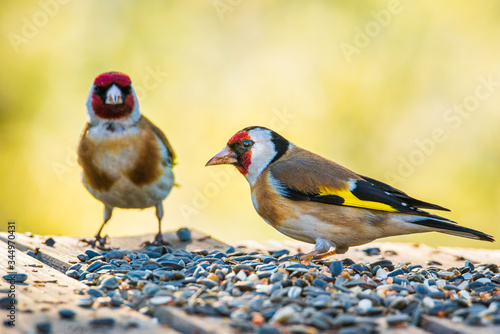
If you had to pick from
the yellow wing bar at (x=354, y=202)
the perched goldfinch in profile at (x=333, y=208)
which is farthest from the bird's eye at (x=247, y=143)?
the yellow wing bar at (x=354, y=202)

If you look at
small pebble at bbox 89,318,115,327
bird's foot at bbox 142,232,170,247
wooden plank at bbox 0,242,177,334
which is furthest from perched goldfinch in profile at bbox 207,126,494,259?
small pebble at bbox 89,318,115,327

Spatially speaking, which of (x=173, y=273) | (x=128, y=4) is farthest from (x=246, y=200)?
(x=173, y=273)

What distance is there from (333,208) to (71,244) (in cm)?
209

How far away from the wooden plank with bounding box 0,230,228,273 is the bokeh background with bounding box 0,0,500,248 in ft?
6.66

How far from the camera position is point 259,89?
7.61m

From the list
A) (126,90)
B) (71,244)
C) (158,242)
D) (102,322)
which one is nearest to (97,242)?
(71,244)

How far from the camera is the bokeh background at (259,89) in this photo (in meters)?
7.24

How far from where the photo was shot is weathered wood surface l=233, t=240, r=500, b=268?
439 cm

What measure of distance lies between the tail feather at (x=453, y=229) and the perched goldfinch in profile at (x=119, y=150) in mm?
2149

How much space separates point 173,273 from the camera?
338 cm

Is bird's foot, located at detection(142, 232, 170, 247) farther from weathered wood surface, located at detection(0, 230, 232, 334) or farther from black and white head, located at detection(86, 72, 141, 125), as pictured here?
black and white head, located at detection(86, 72, 141, 125)

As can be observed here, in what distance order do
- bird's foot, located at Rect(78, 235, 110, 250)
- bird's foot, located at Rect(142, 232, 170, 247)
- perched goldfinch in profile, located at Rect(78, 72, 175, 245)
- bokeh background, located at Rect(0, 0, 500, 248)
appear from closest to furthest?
bird's foot, located at Rect(78, 235, 110, 250)
bird's foot, located at Rect(142, 232, 170, 247)
perched goldfinch in profile, located at Rect(78, 72, 175, 245)
bokeh background, located at Rect(0, 0, 500, 248)

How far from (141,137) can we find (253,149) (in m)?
1.20

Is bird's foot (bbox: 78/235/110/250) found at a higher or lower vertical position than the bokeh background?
lower
